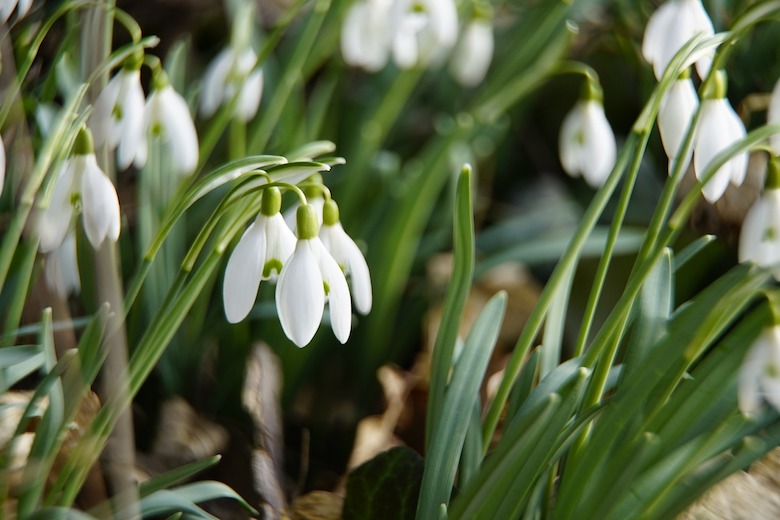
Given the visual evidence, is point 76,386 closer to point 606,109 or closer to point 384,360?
point 384,360

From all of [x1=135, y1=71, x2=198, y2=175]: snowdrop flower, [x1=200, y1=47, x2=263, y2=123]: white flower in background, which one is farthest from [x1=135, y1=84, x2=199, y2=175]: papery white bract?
[x1=200, y1=47, x2=263, y2=123]: white flower in background

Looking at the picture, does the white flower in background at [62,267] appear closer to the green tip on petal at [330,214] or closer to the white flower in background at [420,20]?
the green tip on petal at [330,214]

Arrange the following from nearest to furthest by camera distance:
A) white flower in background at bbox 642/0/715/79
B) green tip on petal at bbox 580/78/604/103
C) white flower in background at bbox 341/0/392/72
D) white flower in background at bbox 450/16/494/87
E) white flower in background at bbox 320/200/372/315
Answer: white flower in background at bbox 320/200/372/315, white flower in background at bbox 642/0/715/79, green tip on petal at bbox 580/78/604/103, white flower in background at bbox 341/0/392/72, white flower in background at bbox 450/16/494/87

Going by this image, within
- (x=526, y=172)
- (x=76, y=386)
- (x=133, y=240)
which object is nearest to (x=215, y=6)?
(x=133, y=240)

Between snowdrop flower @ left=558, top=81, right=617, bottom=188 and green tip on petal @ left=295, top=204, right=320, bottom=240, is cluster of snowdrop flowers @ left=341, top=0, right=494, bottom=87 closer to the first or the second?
snowdrop flower @ left=558, top=81, right=617, bottom=188

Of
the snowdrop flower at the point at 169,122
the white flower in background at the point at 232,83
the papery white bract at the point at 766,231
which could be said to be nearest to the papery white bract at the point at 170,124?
the snowdrop flower at the point at 169,122

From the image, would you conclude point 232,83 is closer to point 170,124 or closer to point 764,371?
point 170,124
